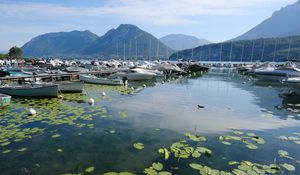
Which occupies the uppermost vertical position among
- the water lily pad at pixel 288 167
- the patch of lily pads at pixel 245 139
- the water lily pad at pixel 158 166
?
the water lily pad at pixel 158 166

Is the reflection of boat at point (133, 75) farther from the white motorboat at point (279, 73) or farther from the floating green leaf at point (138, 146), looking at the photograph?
the floating green leaf at point (138, 146)

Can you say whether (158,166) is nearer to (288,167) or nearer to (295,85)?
(288,167)

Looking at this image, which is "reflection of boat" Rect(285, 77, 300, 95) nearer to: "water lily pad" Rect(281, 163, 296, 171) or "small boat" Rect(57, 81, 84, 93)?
"water lily pad" Rect(281, 163, 296, 171)

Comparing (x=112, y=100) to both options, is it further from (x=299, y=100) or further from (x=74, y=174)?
(x=299, y=100)

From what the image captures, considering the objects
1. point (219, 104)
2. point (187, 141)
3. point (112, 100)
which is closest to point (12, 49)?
point (112, 100)

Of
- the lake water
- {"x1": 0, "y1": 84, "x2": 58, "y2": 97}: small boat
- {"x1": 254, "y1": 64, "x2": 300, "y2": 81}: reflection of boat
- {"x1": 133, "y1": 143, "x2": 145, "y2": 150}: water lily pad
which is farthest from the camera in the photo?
{"x1": 254, "y1": 64, "x2": 300, "y2": 81}: reflection of boat

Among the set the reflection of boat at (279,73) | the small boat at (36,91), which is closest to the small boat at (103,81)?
the small boat at (36,91)

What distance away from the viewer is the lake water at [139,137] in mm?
8273

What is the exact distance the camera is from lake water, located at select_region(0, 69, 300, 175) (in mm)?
8273

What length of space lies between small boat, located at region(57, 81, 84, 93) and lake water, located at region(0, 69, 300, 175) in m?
4.62

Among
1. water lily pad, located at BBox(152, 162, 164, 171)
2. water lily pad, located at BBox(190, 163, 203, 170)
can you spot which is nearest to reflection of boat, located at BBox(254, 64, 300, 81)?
water lily pad, located at BBox(190, 163, 203, 170)

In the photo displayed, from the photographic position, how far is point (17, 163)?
328 inches

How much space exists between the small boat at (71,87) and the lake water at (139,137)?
4.62m

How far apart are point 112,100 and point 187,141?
10.6 m
